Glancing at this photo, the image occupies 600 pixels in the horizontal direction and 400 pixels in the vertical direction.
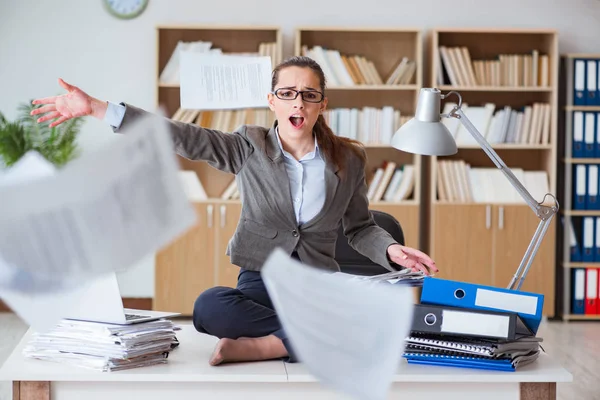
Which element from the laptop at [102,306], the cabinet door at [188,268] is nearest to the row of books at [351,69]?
the cabinet door at [188,268]

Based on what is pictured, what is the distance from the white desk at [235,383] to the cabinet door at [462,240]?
334 centimetres

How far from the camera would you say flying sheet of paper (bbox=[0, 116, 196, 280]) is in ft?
1.70

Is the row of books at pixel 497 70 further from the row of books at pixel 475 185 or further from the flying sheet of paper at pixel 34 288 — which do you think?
Result: the flying sheet of paper at pixel 34 288

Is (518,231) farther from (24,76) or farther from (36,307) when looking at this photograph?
(36,307)

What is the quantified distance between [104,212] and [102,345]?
52.5 inches

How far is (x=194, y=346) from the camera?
207cm

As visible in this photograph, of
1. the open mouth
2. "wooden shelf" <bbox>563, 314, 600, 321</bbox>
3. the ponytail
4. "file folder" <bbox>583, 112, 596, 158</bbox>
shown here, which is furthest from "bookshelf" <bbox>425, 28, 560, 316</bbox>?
the open mouth

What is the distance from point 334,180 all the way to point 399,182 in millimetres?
2981

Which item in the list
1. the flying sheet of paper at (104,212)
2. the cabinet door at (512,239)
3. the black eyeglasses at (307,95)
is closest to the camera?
the flying sheet of paper at (104,212)

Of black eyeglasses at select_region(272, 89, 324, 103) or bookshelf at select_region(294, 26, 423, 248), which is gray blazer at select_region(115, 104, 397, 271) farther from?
bookshelf at select_region(294, 26, 423, 248)

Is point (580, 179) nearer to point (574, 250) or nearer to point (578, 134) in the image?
point (578, 134)

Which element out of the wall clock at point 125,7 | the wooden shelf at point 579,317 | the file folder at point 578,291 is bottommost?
the wooden shelf at point 579,317

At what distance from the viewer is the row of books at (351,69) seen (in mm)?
5125

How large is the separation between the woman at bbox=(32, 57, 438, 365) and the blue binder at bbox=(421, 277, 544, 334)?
6 centimetres
